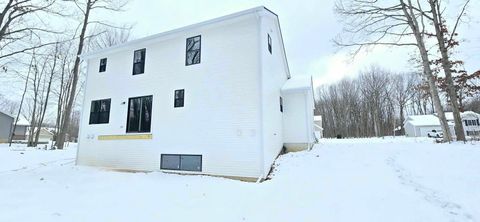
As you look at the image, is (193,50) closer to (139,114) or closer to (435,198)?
(139,114)

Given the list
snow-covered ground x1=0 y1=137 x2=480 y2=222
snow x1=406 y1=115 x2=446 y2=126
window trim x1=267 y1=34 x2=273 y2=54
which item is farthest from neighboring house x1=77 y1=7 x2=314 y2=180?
snow x1=406 y1=115 x2=446 y2=126

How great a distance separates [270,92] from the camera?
9.49 m

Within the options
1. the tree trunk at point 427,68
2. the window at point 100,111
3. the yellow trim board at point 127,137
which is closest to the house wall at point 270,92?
the yellow trim board at point 127,137

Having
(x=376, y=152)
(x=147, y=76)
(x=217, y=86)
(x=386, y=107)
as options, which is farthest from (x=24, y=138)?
(x=386, y=107)

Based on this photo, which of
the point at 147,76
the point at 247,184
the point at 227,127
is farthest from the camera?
the point at 147,76

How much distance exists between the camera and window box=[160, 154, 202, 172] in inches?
346

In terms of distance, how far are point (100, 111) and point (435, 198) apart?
13.0m

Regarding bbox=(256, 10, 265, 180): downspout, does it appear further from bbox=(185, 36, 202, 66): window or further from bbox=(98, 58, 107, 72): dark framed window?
bbox=(98, 58, 107, 72): dark framed window

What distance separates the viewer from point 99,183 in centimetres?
763

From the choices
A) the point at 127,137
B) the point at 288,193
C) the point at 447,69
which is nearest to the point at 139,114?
the point at 127,137

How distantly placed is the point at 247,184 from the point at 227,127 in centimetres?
218

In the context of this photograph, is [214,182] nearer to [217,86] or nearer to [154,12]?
[217,86]

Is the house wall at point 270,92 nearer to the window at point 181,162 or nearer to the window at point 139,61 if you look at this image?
the window at point 181,162

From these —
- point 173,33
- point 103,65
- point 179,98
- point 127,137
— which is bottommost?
point 127,137
